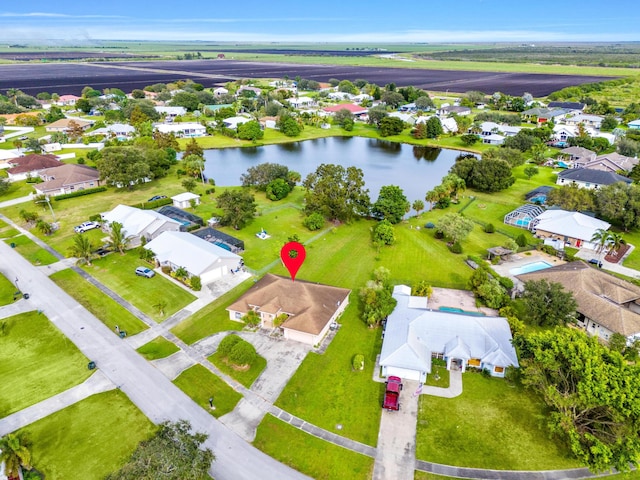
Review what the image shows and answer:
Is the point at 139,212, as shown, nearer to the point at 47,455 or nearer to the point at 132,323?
the point at 132,323

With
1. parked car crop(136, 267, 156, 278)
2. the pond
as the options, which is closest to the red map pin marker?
parked car crop(136, 267, 156, 278)

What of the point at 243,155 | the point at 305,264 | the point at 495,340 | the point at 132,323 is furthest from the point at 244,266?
the point at 243,155

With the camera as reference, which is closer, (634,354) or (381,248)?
(634,354)

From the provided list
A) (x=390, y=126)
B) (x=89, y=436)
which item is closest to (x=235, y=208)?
(x=89, y=436)

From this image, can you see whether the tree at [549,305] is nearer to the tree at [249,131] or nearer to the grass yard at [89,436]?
the grass yard at [89,436]

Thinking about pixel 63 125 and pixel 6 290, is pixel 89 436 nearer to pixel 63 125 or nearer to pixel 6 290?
pixel 6 290

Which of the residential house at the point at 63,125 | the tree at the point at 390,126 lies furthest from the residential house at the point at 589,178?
the residential house at the point at 63,125

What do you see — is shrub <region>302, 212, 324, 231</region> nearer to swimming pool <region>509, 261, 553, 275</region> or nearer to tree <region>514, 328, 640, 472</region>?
swimming pool <region>509, 261, 553, 275</region>

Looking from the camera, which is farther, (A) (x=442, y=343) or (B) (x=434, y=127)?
(B) (x=434, y=127)
